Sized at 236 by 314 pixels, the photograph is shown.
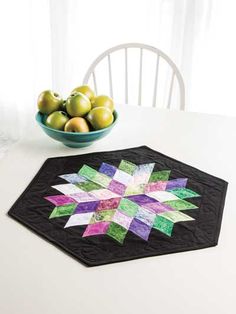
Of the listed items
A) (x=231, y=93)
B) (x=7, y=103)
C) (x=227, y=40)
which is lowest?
(x=7, y=103)

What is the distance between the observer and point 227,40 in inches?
91.4

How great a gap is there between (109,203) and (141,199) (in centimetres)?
8

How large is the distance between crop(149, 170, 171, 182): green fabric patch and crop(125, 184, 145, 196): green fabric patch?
→ 0.14ft

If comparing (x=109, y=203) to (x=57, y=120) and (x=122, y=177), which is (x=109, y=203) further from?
(x=57, y=120)

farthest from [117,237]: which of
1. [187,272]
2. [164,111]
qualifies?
[164,111]

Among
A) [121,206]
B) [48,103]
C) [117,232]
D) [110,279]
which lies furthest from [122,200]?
[48,103]

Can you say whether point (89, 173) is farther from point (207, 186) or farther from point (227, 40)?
point (227, 40)

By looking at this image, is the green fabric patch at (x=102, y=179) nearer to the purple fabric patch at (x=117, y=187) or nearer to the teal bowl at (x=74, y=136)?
the purple fabric patch at (x=117, y=187)

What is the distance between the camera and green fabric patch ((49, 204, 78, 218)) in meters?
1.05

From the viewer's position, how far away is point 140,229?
3.28 feet

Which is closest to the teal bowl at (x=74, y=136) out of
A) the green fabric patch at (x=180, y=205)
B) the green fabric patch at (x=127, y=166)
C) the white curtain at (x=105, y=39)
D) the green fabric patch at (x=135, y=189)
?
the green fabric patch at (x=127, y=166)

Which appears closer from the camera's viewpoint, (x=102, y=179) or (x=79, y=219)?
(x=79, y=219)

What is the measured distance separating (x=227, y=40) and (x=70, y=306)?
6.13ft

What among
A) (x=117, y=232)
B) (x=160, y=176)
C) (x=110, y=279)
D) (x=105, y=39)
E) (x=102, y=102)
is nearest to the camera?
(x=110, y=279)
